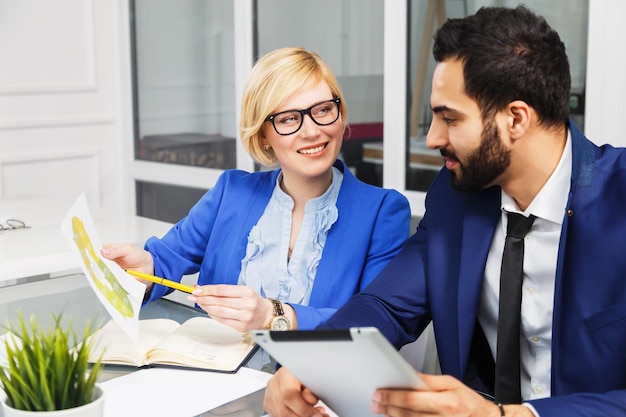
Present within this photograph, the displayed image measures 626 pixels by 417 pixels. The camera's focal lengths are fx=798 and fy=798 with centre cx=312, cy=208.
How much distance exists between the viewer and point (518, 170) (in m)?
1.48

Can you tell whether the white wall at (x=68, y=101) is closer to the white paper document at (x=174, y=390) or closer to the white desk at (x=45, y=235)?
the white desk at (x=45, y=235)

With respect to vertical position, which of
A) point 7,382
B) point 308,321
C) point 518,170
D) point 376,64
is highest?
point 376,64

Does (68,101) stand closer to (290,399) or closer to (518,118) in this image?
(518,118)

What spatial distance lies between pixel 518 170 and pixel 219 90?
2.36m

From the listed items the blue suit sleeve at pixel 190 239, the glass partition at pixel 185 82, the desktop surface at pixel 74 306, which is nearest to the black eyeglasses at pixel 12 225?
the desktop surface at pixel 74 306

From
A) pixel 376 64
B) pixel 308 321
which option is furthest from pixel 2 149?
pixel 308 321

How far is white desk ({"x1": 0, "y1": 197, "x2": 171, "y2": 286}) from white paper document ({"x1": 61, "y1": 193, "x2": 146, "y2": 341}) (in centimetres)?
70

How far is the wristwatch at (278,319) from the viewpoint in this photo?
1593 mm

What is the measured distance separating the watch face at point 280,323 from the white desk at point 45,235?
858 mm

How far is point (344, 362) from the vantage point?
3.34 ft

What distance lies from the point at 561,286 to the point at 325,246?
24.2 inches

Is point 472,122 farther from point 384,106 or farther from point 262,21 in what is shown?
point 262,21

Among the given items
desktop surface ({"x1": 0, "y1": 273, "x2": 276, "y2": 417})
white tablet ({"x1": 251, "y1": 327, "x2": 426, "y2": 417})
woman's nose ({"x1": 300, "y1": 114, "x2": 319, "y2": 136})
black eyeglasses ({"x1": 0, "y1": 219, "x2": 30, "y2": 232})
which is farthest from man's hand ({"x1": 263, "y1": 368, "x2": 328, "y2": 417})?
black eyeglasses ({"x1": 0, "y1": 219, "x2": 30, "y2": 232})

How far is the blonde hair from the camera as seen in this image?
1854 mm
